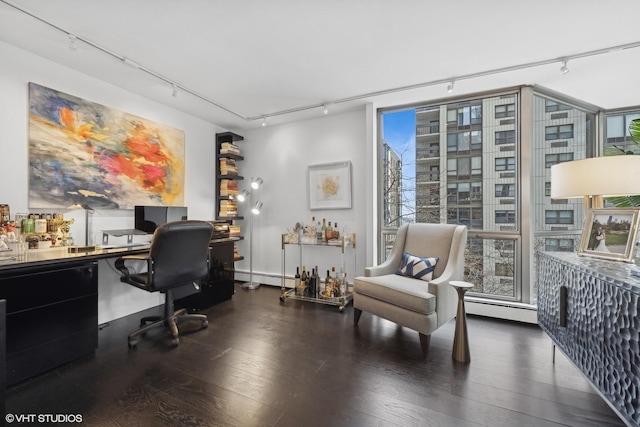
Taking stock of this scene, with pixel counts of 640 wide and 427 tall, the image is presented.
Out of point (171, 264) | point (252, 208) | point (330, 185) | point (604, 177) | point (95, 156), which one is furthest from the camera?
point (252, 208)

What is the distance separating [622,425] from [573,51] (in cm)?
268

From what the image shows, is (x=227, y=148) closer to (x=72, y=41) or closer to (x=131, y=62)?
(x=131, y=62)

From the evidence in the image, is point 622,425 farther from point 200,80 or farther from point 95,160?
point 95,160

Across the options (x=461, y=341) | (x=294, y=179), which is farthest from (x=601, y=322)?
(x=294, y=179)

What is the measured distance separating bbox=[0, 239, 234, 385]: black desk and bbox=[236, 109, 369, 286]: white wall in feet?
7.10

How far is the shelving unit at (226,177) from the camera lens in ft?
13.4

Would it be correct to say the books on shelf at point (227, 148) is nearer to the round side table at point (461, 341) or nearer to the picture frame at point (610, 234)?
the round side table at point (461, 341)

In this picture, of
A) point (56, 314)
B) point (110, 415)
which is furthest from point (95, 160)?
point (110, 415)

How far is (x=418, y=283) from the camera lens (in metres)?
2.50

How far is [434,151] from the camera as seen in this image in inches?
129

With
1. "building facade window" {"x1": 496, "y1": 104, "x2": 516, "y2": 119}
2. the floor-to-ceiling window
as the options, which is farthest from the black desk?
"building facade window" {"x1": 496, "y1": 104, "x2": 516, "y2": 119}

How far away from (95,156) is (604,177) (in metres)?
4.23

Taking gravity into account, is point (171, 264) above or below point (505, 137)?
below

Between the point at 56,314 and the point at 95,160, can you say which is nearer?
the point at 56,314
